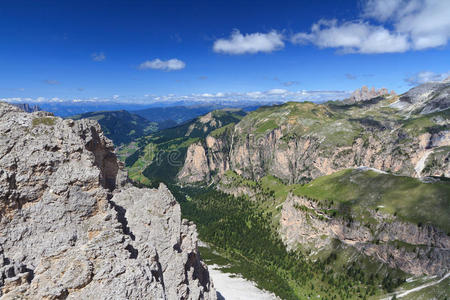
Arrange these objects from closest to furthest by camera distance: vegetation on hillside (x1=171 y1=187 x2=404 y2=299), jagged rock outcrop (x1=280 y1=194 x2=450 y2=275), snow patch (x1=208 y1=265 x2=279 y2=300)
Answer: jagged rock outcrop (x1=280 y1=194 x2=450 y2=275), snow patch (x1=208 y1=265 x2=279 y2=300), vegetation on hillside (x1=171 y1=187 x2=404 y2=299)

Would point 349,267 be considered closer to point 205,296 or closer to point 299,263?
point 299,263

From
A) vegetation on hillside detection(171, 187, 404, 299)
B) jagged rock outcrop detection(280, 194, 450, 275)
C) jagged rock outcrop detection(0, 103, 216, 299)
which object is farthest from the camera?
vegetation on hillside detection(171, 187, 404, 299)

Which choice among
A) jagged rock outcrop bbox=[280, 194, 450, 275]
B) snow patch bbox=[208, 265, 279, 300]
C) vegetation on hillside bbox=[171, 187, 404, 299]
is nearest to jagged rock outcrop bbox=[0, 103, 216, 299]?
snow patch bbox=[208, 265, 279, 300]

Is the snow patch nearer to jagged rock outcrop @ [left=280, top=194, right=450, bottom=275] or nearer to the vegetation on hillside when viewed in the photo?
the vegetation on hillside

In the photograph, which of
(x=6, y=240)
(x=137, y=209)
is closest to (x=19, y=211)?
(x=6, y=240)

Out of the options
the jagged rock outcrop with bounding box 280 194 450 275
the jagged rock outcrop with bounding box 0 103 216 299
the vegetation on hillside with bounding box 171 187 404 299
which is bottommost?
the vegetation on hillside with bounding box 171 187 404 299

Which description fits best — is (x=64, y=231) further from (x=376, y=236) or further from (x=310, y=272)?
(x=376, y=236)

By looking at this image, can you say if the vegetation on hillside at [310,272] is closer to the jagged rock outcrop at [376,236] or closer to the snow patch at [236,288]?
the snow patch at [236,288]
